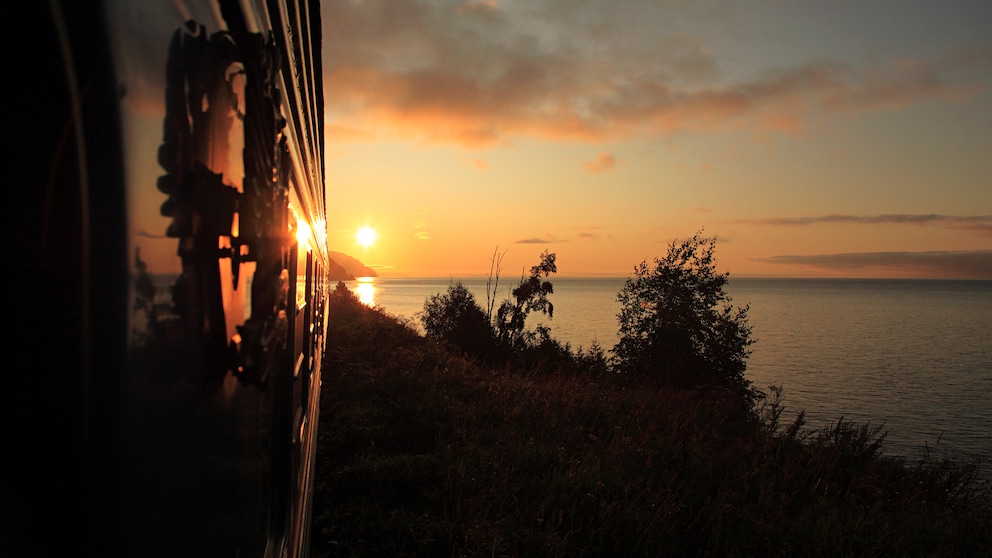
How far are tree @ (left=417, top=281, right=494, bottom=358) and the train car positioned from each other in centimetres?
2540

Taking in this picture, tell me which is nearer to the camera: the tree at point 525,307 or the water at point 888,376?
the water at point 888,376

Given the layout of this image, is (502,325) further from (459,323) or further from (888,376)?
(888,376)

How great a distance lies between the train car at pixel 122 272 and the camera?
43 centimetres

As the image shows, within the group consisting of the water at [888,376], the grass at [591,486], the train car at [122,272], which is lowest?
the water at [888,376]

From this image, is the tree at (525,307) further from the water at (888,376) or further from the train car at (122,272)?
the train car at (122,272)

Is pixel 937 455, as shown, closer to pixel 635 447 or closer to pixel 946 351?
pixel 635 447

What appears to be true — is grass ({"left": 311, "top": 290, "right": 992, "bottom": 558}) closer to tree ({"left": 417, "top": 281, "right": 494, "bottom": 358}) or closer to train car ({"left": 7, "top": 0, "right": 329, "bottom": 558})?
train car ({"left": 7, "top": 0, "right": 329, "bottom": 558})

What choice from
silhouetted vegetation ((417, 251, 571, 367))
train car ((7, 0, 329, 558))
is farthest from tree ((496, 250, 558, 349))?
train car ((7, 0, 329, 558))

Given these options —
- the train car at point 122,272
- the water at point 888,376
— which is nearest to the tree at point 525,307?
the water at point 888,376

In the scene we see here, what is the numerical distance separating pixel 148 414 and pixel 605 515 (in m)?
5.76

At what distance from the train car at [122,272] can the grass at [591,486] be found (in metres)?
4.75

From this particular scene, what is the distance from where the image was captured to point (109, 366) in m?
0.49

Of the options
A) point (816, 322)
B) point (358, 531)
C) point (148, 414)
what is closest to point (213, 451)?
point (148, 414)

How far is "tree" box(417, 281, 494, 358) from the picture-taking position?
27625mm
